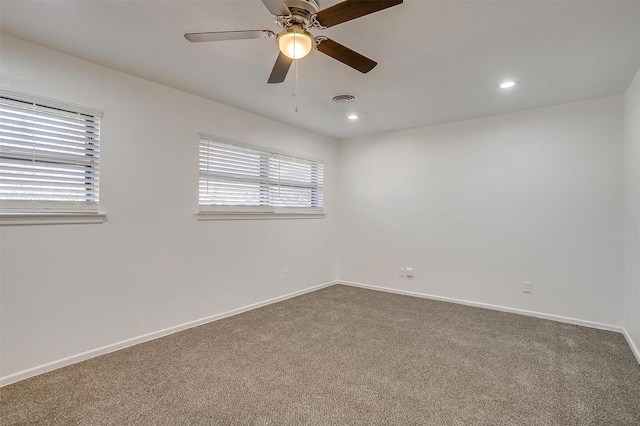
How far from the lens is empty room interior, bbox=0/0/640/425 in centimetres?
199

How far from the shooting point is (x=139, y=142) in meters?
2.94

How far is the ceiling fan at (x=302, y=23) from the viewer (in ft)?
5.03

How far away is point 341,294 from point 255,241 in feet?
5.04

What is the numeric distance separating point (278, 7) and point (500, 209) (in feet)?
11.6

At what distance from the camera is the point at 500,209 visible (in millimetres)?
3938

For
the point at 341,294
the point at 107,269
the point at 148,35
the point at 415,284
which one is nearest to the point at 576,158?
the point at 415,284

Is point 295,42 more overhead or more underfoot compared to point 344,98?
more underfoot

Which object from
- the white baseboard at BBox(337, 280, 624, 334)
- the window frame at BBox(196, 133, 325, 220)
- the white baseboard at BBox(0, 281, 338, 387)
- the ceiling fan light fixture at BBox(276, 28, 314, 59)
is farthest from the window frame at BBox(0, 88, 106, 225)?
the white baseboard at BBox(337, 280, 624, 334)

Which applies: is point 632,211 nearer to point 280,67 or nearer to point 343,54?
point 343,54

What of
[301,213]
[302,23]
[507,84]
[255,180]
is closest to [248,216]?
[255,180]

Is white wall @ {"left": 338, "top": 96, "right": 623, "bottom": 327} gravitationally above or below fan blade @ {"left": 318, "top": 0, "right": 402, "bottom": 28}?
below

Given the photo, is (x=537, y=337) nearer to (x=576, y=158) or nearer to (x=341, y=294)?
(x=576, y=158)

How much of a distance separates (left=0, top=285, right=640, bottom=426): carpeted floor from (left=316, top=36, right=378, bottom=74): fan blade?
2172 mm

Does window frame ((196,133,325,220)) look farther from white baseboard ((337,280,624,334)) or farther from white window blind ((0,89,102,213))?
white baseboard ((337,280,624,334))
